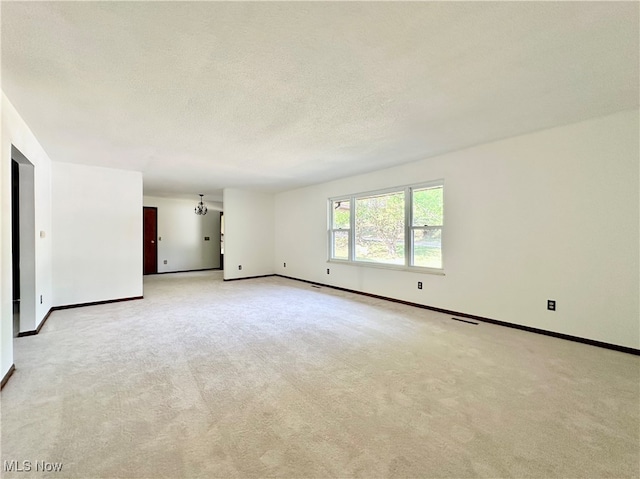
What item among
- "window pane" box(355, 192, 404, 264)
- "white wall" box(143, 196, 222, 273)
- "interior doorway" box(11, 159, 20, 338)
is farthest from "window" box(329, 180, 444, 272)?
"white wall" box(143, 196, 222, 273)

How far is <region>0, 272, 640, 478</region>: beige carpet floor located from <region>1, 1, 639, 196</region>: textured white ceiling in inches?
89.0

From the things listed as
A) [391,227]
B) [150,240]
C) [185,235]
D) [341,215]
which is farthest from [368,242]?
[150,240]

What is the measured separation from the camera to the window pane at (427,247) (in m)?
4.42

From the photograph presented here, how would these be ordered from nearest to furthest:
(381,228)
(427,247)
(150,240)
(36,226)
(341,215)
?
(36,226) → (427,247) → (381,228) → (341,215) → (150,240)

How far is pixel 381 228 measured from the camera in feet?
17.4

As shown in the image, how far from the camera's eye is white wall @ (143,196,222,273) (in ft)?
29.5

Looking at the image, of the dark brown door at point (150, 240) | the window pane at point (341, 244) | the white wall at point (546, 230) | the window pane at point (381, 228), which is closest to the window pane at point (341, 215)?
the window pane at point (341, 244)

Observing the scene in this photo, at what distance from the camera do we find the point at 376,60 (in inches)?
78.0

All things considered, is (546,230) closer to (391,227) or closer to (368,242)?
(391,227)

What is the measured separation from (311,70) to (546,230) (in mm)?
3084

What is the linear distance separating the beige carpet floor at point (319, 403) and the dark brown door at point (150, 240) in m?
5.59

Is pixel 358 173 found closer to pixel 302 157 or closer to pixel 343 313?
pixel 302 157

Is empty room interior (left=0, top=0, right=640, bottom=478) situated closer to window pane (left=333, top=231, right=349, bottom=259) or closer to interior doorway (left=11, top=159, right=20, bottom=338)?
interior doorway (left=11, top=159, right=20, bottom=338)

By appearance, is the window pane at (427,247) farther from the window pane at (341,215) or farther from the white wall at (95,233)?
the white wall at (95,233)
